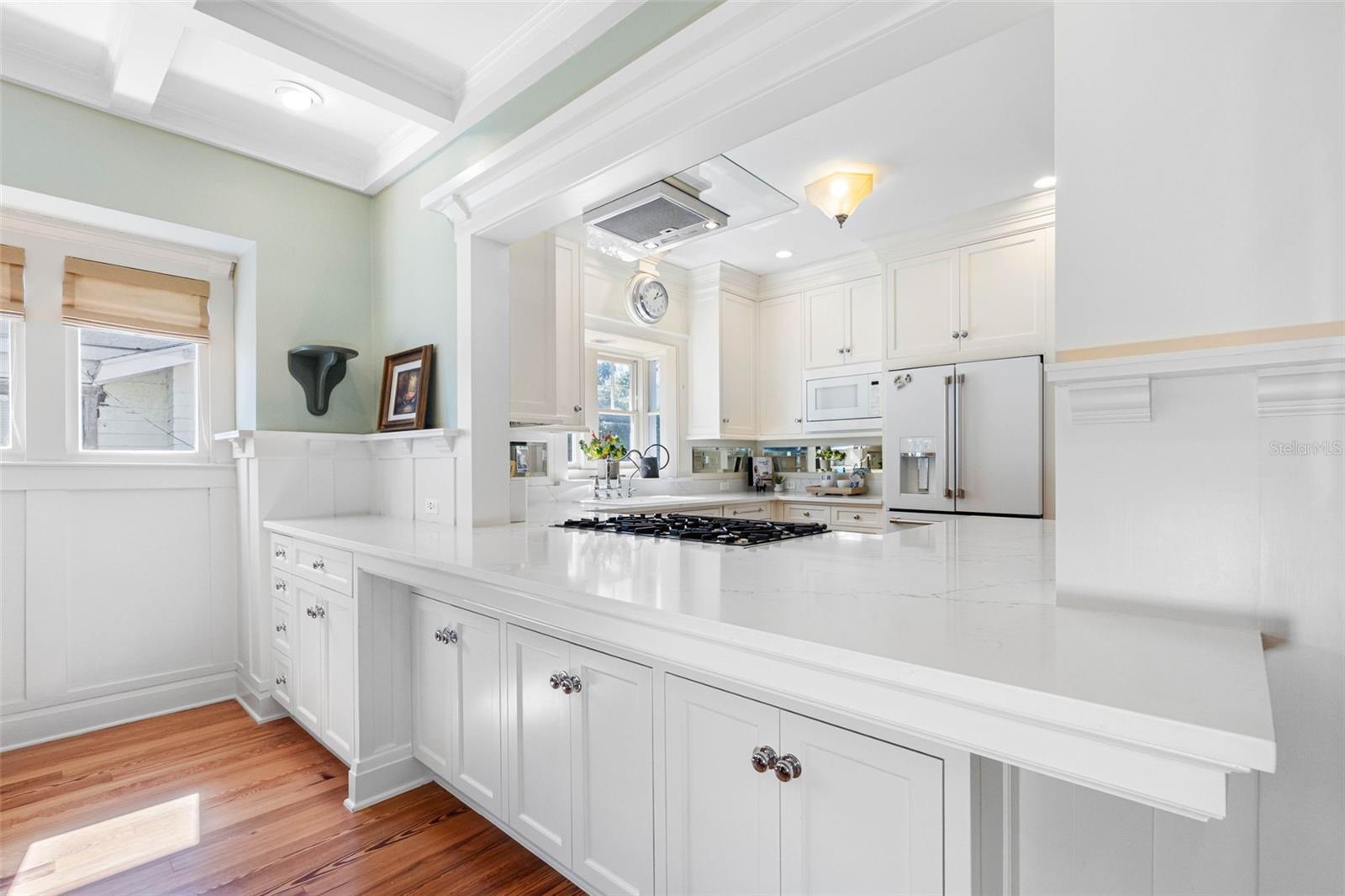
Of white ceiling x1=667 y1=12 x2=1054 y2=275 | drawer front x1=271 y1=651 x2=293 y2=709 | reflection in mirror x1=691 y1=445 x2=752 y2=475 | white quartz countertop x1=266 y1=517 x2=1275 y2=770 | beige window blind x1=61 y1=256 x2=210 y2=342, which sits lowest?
drawer front x1=271 y1=651 x2=293 y2=709

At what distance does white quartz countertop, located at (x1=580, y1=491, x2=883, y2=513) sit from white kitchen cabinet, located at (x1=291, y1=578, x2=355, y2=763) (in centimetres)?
162

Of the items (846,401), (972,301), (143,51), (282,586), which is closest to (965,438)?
(972,301)

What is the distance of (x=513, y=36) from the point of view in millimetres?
2158

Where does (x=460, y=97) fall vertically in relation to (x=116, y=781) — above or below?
above

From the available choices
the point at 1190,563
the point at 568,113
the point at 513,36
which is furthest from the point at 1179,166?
the point at 513,36

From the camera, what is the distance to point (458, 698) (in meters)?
1.96

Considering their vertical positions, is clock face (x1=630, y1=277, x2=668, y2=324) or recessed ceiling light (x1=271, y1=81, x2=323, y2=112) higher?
recessed ceiling light (x1=271, y1=81, x2=323, y2=112)

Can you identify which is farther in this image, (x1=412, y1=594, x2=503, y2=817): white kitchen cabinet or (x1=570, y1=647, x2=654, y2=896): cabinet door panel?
(x1=412, y1=594, x2=503, y2=817): white kitchen cabinet

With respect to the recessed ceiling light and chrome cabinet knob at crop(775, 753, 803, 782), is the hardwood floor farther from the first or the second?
the recessed ceiling light

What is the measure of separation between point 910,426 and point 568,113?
2.81 m

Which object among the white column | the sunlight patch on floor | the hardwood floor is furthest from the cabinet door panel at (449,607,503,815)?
the sunlight patch on floor

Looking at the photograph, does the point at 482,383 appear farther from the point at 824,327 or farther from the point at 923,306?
the point at 824,327

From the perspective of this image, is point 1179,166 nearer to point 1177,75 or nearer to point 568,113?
point 1177,75

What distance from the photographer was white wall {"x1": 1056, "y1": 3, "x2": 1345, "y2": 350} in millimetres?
822
